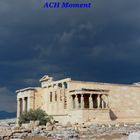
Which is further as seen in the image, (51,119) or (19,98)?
(19,98)

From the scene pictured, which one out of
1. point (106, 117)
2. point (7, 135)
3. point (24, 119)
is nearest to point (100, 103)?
point (106, 117)

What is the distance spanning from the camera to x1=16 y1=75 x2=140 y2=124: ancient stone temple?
47.6 metres

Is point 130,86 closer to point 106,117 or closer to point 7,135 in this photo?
point 106,117

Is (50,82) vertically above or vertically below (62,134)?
above

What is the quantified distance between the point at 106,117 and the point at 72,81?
26.7 ft

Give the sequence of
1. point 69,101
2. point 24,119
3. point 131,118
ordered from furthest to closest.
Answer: point 131,118 < point 69,101 < point 24,119

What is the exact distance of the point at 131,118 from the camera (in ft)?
180

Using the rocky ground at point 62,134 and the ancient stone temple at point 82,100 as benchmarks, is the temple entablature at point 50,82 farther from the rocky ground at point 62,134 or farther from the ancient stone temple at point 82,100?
the rocky ground at point 62,134

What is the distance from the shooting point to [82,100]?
46969 millimetres

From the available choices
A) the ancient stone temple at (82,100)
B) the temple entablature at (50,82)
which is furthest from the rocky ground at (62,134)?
the temple entablature at (50,82)

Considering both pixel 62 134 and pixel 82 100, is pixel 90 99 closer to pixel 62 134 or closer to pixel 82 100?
pixel 82 100

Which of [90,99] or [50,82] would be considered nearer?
[90,99]

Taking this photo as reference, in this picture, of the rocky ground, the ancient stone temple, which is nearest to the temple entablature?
the ancient stone temple

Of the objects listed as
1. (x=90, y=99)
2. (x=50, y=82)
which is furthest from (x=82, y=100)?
(x=50, y=82)
